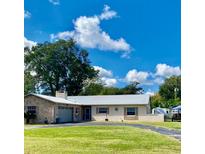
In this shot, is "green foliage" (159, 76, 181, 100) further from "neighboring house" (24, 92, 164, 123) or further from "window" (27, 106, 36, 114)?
"window" (27, 106, 36, 114)

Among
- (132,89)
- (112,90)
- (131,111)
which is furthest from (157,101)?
(131,111)

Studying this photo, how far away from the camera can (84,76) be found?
19.5 m

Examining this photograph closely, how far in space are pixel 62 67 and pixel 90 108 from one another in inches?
136

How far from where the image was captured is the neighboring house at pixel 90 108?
14648mm

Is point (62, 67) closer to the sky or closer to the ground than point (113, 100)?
closer to the sky

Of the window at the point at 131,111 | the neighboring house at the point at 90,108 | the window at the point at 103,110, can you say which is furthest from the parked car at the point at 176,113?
the window at the point at 103,110

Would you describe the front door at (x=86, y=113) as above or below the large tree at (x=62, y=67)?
below

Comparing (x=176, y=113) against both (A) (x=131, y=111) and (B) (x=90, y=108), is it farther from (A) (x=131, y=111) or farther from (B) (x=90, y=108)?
(B) (x=90, y=108)

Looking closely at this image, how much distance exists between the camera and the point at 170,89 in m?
18.2

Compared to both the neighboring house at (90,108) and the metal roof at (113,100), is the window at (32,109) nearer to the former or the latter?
the neighboring house at (90,108)

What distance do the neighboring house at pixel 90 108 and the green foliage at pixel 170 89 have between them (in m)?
1.76

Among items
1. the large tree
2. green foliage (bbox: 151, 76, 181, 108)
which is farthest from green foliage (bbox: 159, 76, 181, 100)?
the large tree
